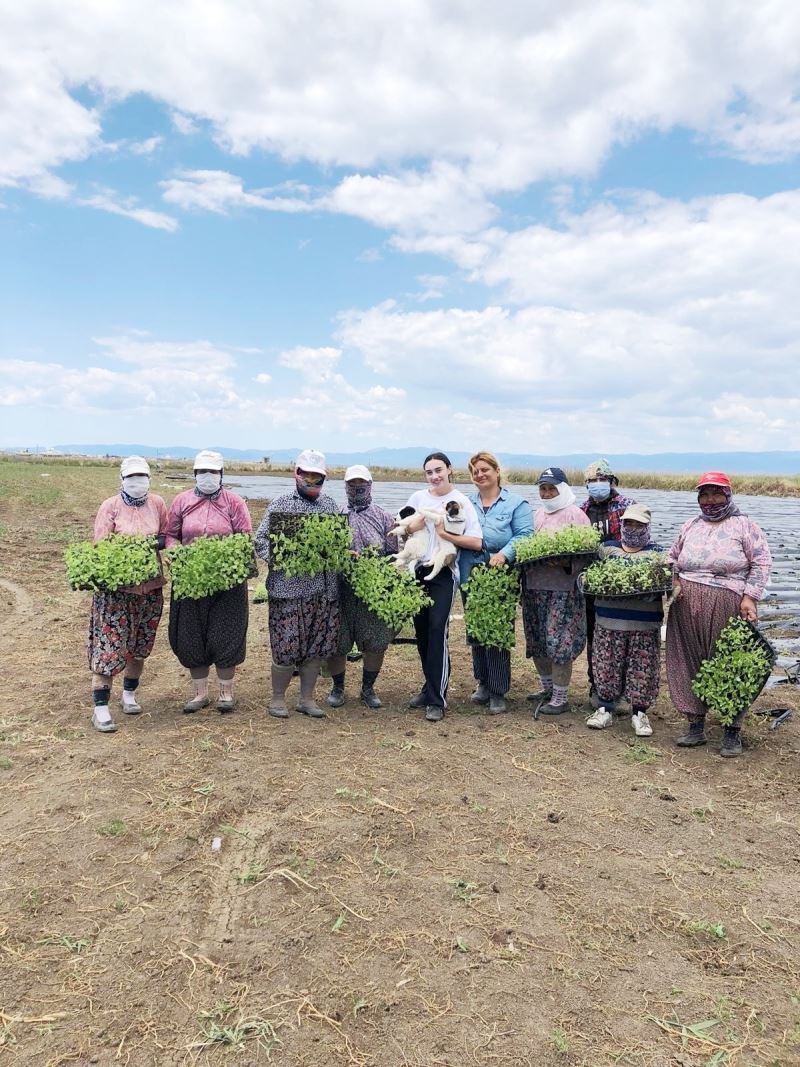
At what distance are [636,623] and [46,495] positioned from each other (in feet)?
73.9

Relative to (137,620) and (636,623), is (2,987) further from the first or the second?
(636,623)

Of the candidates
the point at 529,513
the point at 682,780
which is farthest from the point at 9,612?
the point at 682,780

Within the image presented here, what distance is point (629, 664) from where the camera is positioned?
18.6 ft

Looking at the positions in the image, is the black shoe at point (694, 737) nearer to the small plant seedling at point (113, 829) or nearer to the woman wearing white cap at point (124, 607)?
the small plant seedling at point (113, 829)

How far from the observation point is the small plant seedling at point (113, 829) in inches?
157

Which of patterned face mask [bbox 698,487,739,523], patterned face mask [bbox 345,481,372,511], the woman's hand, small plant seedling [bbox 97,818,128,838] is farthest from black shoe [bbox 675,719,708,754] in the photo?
small plant seedling [bbox 97,818,128,838]

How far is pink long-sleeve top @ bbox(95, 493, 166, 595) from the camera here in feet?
18.1

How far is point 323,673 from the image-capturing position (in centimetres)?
680

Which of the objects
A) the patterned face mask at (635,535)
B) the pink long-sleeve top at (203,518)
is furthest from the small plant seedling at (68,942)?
the patterned face mask at (635,535)

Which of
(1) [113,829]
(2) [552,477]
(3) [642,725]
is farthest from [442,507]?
(1) [113,829]

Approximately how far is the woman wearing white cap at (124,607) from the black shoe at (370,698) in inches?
73.0

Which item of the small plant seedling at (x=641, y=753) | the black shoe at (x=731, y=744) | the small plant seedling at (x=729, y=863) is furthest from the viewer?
the black shoe at (x=731, y=744)

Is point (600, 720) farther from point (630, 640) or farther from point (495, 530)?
point (495, 530)

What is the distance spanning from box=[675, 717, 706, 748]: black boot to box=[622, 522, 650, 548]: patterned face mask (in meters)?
1.39
